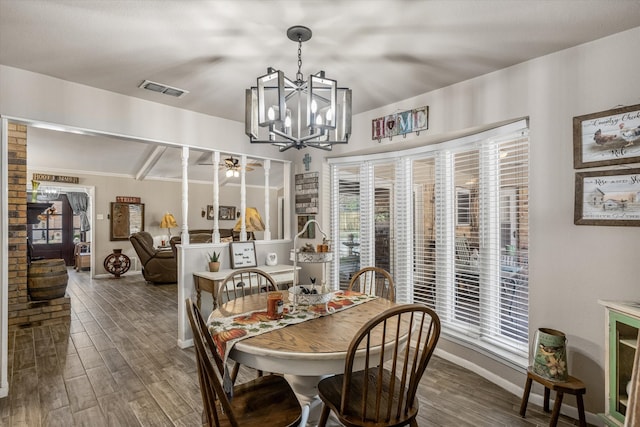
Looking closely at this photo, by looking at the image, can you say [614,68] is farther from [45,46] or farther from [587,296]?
[45,46]

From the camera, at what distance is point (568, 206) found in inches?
87.0

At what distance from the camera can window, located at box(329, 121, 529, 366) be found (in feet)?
8.68

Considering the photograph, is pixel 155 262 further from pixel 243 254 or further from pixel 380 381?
pixel 380 381

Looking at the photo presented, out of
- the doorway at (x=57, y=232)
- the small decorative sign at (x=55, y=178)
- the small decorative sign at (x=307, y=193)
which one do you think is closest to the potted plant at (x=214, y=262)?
the small decorative sign at (x=307, y=193)

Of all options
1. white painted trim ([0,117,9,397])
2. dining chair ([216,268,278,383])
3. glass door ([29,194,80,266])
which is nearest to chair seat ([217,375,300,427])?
dining chair ([216,268,278,383])

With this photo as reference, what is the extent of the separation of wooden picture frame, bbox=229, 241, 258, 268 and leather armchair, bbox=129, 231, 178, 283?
3252 millimetres

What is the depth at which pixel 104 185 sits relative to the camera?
24.1 ft

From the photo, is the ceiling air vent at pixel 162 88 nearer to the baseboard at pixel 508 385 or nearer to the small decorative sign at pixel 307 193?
the small decorative sign at pixel 307 193

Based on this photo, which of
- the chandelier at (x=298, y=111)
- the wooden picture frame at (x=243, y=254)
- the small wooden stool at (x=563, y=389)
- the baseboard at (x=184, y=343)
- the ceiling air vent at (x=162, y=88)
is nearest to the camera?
the chandelier at (x=298, y=111)

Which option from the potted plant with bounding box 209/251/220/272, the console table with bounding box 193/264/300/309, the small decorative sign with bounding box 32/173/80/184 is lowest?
the console table with bounding box 193/264/300/309

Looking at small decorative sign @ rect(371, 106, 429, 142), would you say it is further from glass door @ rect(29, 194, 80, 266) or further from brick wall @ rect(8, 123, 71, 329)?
glass door @ rect(29, 194, 80, 266)

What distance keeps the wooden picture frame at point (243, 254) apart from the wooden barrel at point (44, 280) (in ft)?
8.27

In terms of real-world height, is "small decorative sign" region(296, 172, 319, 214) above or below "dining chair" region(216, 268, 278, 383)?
above

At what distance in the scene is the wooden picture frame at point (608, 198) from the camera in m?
1.95
